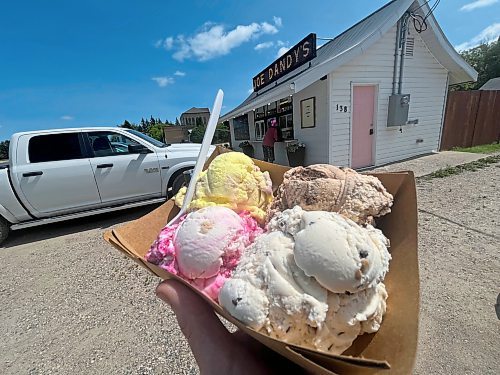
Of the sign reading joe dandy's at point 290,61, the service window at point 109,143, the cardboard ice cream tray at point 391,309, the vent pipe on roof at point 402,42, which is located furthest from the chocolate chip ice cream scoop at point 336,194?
the vent pipe on roof at point 402,42

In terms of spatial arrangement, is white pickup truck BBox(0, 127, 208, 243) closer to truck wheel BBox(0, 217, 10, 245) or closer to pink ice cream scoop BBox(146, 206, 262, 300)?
truck wheel BBox(0, 217, 10, 245)

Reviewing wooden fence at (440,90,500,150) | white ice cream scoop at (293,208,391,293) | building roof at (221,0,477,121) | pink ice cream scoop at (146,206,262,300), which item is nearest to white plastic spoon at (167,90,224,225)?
pink ice cream scoop at (146,206,262,300)

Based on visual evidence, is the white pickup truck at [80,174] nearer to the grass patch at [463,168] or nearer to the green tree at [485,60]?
the grass patch at [463,168]

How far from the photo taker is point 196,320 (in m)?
1.01

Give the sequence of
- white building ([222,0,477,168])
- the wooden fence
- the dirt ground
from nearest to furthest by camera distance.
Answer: the dirt ground
white building ([222,0,477,168])
the wooden fence

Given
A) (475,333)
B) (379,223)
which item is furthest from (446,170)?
(379,223)

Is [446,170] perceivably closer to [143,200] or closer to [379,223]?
[379,223]

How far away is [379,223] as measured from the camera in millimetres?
1131

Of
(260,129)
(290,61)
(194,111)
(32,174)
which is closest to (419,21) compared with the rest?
(290,61)

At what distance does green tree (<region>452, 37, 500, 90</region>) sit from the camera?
30.8 metres

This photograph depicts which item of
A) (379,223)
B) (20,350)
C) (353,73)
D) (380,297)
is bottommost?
(20,350)

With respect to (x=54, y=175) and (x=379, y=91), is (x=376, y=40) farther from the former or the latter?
(x=54, y=175)

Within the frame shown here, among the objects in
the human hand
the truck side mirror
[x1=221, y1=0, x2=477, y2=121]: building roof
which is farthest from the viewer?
[x1=221, y1=0, x2=477, y2=121]: building roof

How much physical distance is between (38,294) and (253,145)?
10778mm
